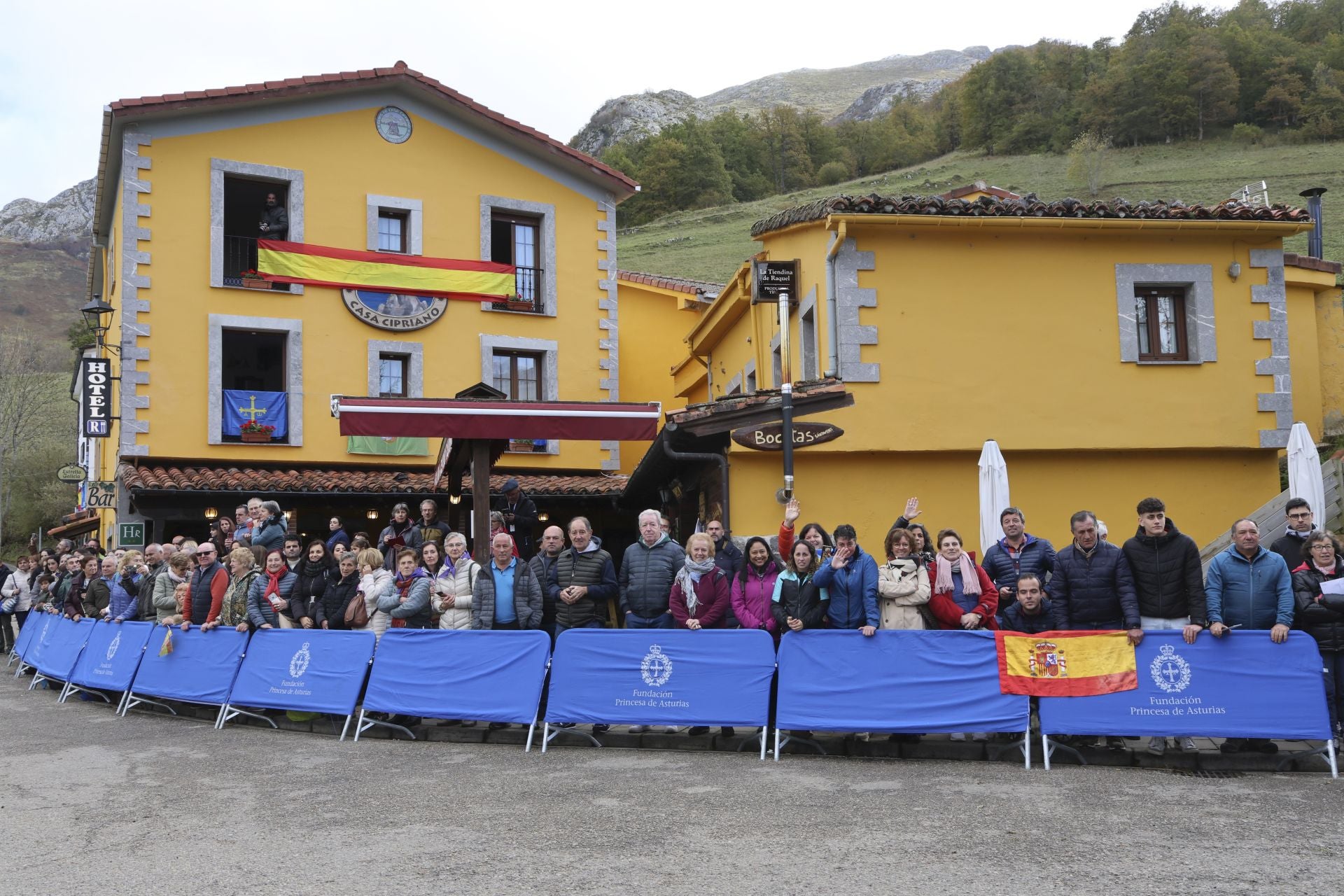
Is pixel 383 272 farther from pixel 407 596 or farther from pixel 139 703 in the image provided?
pixel 407 596

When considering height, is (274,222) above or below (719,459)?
above

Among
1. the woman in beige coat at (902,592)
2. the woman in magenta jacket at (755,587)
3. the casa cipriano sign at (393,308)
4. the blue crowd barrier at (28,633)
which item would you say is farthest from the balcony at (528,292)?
the woman in beige coat at (902,592)

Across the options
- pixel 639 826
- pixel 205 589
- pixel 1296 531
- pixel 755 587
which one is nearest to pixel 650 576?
pixel 755 587

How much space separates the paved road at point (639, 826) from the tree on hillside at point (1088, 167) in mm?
61097

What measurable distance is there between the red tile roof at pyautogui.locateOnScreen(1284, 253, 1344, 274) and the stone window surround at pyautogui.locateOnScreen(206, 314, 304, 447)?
1611 centimetres

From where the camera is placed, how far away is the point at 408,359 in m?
22.0

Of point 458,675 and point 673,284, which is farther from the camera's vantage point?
point 673,284

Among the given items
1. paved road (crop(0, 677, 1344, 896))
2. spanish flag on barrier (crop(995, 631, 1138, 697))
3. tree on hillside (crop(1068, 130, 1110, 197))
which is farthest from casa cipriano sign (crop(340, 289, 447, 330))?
tree on hillside (crop(1068, 130, 1110, 197))

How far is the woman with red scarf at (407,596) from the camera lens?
10.7 m

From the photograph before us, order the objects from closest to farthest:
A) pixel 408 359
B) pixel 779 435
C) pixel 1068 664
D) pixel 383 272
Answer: pixel 1068 664 < pixel 779 435 < pixel 383 272 < pixel 408 359

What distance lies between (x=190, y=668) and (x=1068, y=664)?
830 cm

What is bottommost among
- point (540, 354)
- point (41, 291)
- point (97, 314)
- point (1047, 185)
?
point (540, 354)

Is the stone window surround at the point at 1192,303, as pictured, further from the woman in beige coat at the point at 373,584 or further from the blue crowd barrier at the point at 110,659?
the blue crowd barrier at the point at 110,659

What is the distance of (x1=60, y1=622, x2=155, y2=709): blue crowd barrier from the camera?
1242 cm
